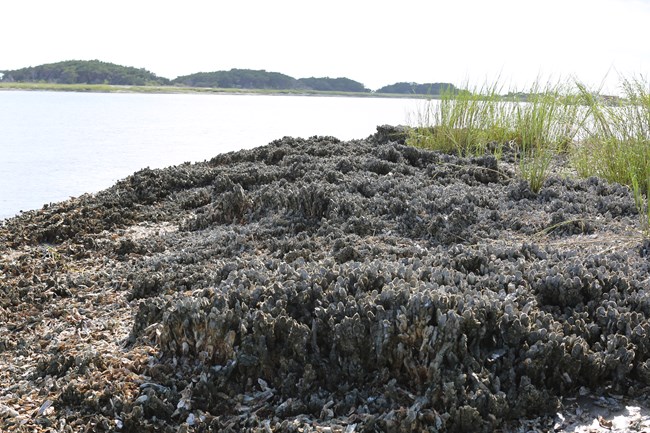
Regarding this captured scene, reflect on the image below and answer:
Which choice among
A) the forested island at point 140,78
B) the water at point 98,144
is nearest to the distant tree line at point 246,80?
the forested island at point 140,78

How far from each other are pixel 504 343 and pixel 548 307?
393mm

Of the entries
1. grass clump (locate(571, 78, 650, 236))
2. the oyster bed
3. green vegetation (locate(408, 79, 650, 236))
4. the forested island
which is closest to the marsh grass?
green vegetation (locate(408, 79, 650, 236))

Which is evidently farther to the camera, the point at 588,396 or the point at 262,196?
the point at 262,196

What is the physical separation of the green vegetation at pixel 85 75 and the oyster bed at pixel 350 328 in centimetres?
5059

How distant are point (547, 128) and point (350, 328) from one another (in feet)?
18.4

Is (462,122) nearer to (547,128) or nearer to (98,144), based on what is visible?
(547,128)

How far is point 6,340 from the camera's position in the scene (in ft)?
11.0

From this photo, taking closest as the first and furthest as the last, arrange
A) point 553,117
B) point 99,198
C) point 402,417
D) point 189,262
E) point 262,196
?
point 402,417 → point 189,262 → point 262,196 → point 99,198 → point 553,117

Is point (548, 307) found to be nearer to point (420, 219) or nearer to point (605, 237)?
point (605, 237)

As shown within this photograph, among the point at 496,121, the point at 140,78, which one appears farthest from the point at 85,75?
the point at 496,121

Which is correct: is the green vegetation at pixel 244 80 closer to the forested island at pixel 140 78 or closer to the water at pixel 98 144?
the forested island at pixel 140 78

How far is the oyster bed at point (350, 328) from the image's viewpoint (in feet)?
7.60

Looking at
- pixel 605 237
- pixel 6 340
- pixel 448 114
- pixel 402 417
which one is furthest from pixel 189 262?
pixel 448 114

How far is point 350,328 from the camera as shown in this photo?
2.44 metres
